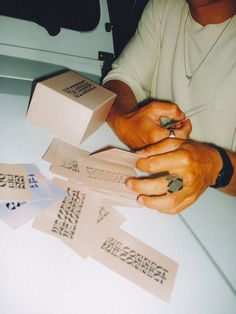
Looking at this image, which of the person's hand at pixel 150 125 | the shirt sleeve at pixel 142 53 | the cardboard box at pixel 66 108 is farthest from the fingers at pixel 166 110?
the shirt sleeve at pixel 142 53

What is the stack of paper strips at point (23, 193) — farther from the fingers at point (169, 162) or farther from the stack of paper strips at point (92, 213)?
the fingers at point (169, 162)

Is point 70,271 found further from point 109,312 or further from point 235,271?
point 235,271

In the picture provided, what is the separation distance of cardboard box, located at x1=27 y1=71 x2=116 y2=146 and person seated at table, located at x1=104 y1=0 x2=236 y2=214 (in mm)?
153

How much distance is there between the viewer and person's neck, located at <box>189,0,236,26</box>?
114cm

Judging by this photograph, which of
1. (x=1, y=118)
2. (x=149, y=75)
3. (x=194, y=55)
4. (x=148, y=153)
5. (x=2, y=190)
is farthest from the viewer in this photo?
(x=149, y=75)

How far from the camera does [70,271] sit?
0.62m

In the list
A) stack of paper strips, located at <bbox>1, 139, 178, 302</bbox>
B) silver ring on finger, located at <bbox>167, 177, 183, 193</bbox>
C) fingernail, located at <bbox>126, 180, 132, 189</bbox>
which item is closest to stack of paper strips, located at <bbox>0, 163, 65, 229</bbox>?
stack of paper strips, located at <bbox>1, 139, 178, 302</bbox>

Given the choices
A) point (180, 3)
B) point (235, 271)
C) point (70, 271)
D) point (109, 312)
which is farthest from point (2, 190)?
point (180, 3)

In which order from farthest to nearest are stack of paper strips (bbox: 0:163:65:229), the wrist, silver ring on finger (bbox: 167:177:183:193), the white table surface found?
the wrist, silver ring on finger (bbox: 167:177:183:193), stack of paper strips (bbox: 0:163:65:229), the white table surface

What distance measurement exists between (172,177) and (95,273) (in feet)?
1.03

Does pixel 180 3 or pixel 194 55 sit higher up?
pixel 180 3

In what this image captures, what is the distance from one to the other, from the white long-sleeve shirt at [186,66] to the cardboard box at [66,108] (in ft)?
1.34

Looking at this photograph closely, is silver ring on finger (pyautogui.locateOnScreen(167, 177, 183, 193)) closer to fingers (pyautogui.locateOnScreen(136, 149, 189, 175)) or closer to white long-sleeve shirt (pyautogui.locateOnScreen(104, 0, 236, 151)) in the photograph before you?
fingers (pyautogui.locateOnScreen(136, 149, 189, 175))

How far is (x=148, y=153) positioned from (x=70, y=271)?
1.27ft
